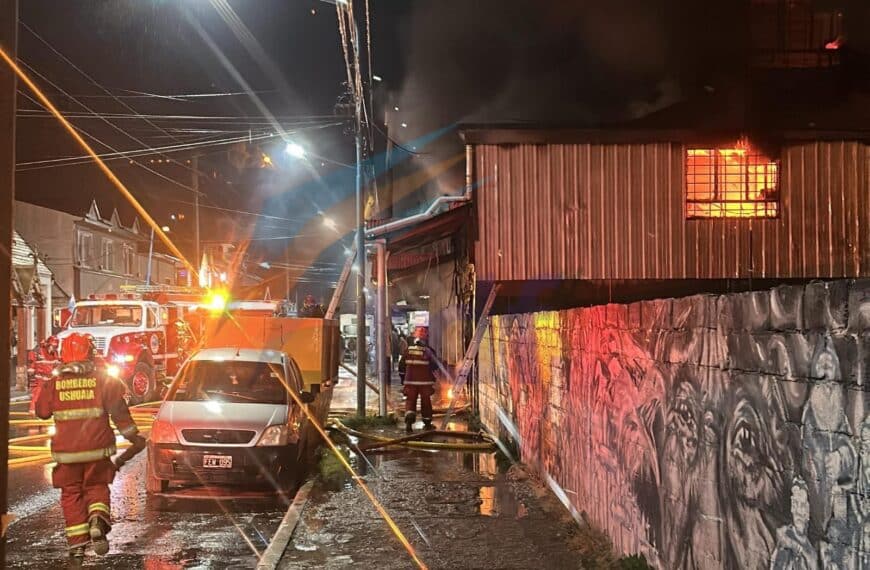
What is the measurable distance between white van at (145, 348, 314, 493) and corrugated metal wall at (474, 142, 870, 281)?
5.74 meters

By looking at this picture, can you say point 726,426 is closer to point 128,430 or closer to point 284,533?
point 284,533

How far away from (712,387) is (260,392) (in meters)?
6.51

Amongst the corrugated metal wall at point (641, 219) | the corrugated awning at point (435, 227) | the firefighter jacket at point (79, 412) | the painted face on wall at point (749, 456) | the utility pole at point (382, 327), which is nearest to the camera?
the painted face on wall at point (749, 456)

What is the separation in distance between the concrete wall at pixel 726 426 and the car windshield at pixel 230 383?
390cm

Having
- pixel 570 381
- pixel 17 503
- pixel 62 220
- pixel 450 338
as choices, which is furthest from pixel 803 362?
pixel 62 220

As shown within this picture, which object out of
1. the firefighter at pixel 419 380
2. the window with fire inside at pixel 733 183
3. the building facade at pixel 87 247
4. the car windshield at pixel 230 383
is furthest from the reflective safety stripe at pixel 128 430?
the building facade at pixel 87 247

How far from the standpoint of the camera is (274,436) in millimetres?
8398

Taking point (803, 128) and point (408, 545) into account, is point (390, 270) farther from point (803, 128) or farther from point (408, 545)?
point (408, 545)

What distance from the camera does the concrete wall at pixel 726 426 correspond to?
288 centimetres

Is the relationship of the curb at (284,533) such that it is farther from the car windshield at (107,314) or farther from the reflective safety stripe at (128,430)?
the car windshield at (107,314)

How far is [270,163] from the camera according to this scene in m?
26.7

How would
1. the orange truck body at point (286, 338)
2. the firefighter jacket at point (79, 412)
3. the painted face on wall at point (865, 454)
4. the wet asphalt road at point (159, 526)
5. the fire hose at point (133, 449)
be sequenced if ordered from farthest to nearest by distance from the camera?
the orange truck body at point (286, 338) < the fire hose at point (133, 449) < the wet asphalt road at point (159, 526) < the firefighter jacket at point (79, 412) < the painted face on wall at point (865, 454)

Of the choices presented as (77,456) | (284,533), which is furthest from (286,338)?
(77,456)

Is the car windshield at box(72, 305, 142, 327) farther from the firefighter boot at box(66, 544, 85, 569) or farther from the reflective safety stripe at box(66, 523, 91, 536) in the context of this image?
the reflective safety stripe at box(66, 523, 91, 536)
